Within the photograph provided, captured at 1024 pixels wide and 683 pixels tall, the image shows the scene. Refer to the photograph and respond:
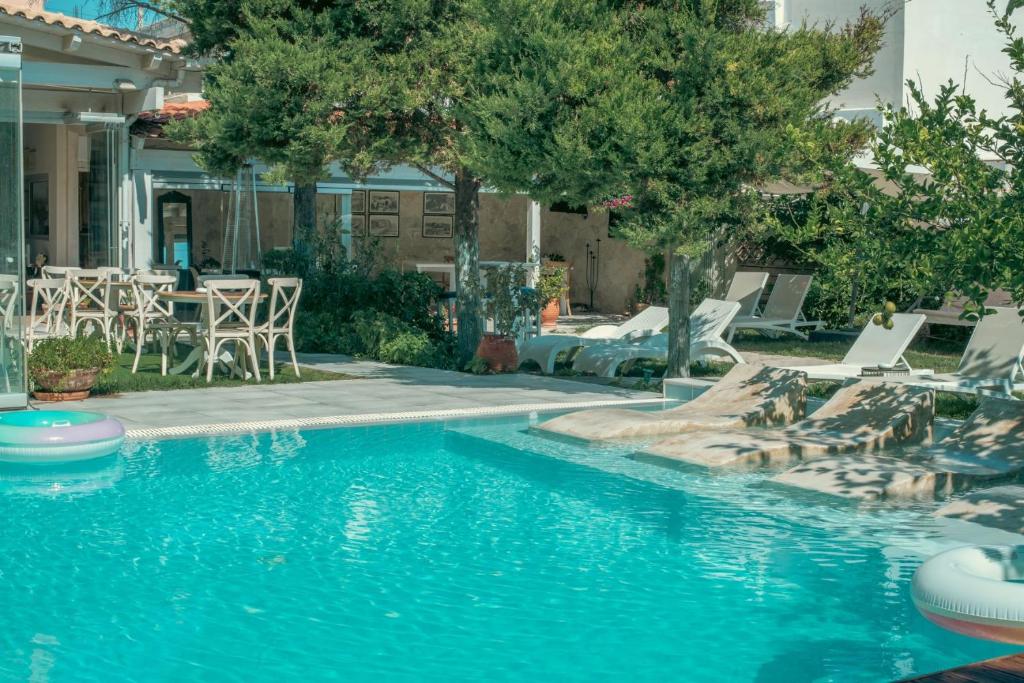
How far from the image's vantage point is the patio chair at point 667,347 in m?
13.2

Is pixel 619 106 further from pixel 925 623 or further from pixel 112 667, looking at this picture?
pixel 112 667

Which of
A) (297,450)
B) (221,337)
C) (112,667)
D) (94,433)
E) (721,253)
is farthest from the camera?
(721,253)

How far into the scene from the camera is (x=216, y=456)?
29.6ft

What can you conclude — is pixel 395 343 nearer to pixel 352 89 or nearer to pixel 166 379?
pixel 166 379

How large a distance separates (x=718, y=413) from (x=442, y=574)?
462cm

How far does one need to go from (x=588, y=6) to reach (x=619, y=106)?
3.64ft

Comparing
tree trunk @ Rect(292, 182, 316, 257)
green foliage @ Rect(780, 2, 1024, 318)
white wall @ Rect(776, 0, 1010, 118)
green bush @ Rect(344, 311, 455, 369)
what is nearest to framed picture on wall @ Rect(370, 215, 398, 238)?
tree trunk @ Rect(292, 182, 316, 257)

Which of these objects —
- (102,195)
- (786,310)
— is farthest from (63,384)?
(786,310)

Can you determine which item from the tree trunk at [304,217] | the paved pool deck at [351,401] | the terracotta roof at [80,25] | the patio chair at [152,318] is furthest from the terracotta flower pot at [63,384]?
the tree trunk at [304,217]

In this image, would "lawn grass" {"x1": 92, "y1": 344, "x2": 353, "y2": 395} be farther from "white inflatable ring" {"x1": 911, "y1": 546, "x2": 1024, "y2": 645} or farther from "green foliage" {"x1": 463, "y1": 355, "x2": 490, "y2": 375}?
"white inflatable ring" {"x1": 911, "y1": 546, "x2": 1024, "y2": 645}

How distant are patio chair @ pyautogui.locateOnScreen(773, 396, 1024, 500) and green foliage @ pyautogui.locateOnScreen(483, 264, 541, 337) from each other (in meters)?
6.23

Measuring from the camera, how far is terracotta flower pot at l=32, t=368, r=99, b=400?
10969mm

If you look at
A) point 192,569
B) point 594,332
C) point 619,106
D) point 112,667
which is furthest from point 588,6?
point 112,667

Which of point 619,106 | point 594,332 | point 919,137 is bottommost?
point 594,332
